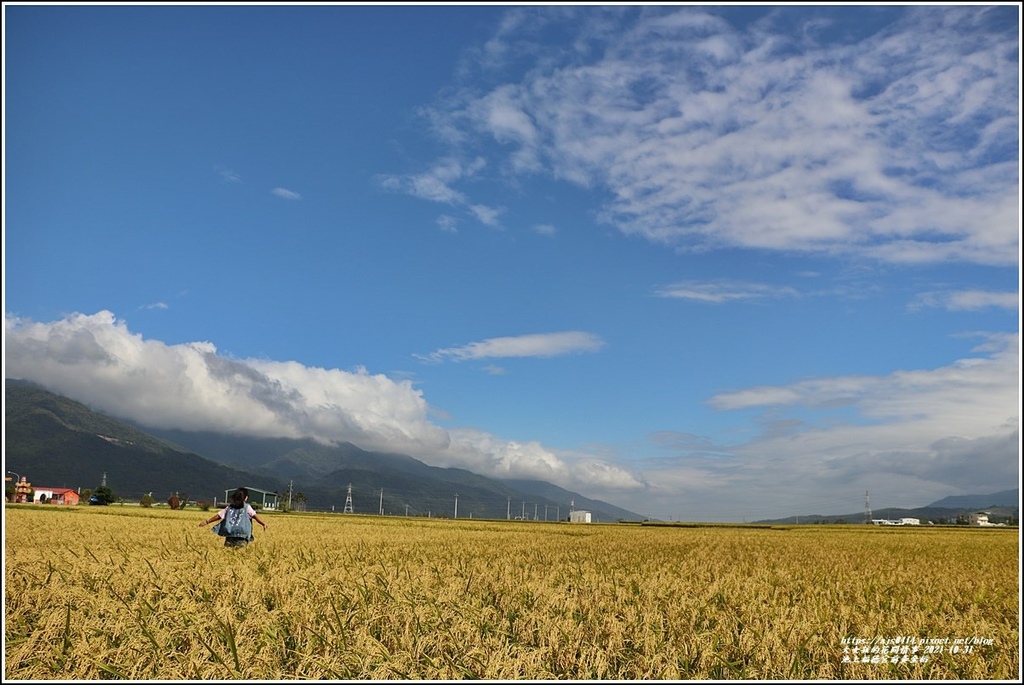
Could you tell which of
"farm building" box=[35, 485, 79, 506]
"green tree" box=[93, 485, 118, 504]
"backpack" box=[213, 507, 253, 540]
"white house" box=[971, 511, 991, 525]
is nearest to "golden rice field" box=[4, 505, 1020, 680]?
"backpack" box=[213, 507, 253, 540]

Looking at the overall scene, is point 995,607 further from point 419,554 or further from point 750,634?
point 419,554

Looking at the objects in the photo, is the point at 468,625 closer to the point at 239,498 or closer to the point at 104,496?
the point at 239,498

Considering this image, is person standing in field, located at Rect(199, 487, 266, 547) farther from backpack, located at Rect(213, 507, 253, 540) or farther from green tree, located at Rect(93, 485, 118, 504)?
green tree, located at Rect(93, 485, 118, 504)

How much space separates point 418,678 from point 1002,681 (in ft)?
17.7

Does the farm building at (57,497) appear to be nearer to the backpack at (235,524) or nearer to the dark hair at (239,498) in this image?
the backpack at (235,524)

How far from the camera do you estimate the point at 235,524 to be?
50.0 feet

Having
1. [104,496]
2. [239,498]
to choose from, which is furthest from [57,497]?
[239,498]

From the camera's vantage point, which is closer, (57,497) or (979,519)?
(57,497)

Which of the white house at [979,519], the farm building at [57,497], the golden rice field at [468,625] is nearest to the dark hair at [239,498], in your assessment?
the golden rice field at [468,625]

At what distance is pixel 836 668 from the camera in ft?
23.2

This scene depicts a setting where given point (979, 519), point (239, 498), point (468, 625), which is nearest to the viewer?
point (468, 625)

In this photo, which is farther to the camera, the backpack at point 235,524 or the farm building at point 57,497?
the farm building at point 57,497

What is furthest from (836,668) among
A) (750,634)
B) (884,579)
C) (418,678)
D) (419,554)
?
(419,554)

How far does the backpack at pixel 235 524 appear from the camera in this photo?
15.2 metres
